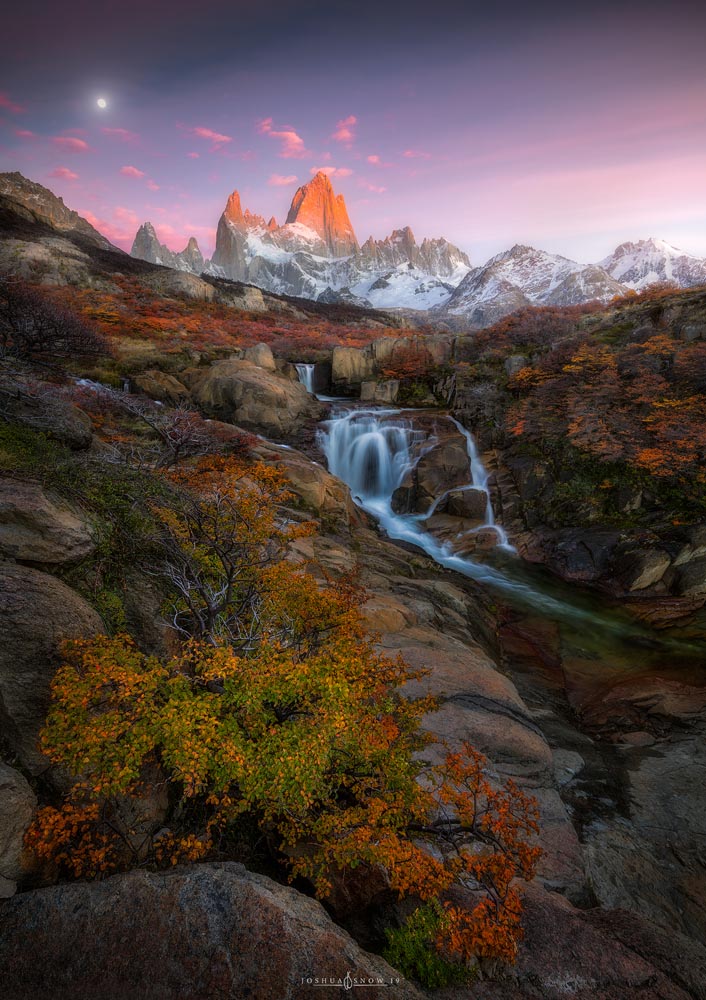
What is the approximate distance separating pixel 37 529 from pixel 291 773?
539cm

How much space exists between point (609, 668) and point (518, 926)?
33.1 ft

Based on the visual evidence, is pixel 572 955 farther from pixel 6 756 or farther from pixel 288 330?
pixel 288 330

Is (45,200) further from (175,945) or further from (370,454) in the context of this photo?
(175,945)

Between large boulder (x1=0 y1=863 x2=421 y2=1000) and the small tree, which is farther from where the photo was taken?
the small tree

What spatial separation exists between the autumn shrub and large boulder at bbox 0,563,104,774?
0.31 metres

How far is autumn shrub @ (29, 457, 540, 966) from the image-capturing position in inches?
170

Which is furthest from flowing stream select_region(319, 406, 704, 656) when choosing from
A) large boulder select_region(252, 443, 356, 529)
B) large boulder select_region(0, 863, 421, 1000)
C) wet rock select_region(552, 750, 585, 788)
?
large boulder select_region(0, 863, 421, 1000)

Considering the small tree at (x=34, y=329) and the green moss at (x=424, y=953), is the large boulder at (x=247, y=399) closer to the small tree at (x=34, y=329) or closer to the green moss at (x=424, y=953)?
the small tree at (x=34, y=329)

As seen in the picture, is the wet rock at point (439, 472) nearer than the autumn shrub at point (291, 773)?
No

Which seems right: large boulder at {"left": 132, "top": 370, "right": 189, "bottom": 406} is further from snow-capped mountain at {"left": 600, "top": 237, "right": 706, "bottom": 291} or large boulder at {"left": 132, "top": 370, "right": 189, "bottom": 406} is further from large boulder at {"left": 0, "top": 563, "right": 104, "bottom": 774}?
snow-capped mountain at {"left": 600, "top": 237, "right": 706, "bottom": 291}

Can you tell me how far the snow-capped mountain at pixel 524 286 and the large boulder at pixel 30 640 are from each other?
13862 cm

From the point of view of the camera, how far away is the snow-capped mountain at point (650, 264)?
130m

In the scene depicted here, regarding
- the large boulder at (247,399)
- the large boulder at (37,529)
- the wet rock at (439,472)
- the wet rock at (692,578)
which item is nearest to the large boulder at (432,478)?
Result: the wet rock at (439,472)

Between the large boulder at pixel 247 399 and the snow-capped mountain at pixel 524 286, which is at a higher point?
the snow-capped mountain at pixel 524 286
